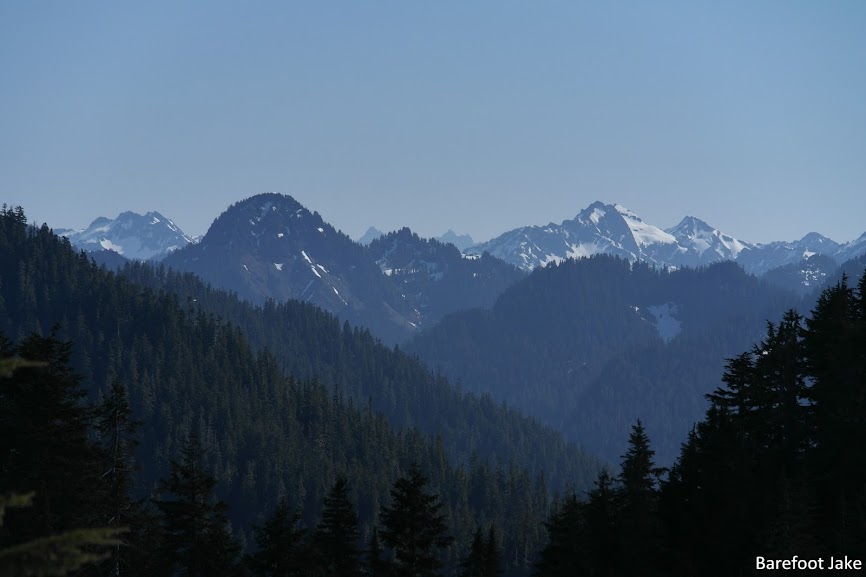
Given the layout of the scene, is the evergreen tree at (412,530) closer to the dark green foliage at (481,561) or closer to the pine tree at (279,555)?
the pine tree at (279,555)

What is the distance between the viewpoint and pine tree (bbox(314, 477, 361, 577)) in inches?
1890

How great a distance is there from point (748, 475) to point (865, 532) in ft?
37.5

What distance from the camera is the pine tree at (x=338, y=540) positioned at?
4800 cm

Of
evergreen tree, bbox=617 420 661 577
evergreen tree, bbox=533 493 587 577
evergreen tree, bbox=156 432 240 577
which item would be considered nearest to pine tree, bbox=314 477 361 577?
evergreen tree, bbox=156 432 240 577

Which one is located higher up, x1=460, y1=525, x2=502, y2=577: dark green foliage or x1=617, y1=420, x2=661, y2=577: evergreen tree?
x1=617, y1=420, x2=661, y2=577: evergreen tree

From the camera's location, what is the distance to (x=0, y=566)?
14719 mm

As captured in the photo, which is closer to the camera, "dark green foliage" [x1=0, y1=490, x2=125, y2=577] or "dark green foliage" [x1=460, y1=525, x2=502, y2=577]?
"dark green foliage" [x1=0, y1=490, x2=125, y2=577]

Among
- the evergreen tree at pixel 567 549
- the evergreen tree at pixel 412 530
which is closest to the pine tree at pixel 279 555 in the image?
the evergreen tree at pixel 412 530

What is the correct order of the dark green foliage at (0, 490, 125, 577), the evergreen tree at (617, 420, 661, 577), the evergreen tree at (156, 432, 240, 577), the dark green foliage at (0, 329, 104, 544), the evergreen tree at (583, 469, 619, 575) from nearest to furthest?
the dark green foliage at (0, 490, 125, 577)
the dark green foliage at (0, 329, 104, 544)
the evergreen tree at (156, 432, 240, 577)
the evergreen tree at (617, 420, 661, 577)
the evergreen tree at (583, 469, 619, 575)

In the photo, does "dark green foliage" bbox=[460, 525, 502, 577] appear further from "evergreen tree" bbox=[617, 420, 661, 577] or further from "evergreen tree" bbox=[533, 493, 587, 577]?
"evergreen tree" bbox=[617, 420, 661, 577]

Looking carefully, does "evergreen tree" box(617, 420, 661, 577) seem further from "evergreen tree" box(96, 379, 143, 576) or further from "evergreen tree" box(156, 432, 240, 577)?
"evergreen tree" box(96, 379, 143, 576)

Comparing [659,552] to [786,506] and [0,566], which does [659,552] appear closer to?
[786,506]

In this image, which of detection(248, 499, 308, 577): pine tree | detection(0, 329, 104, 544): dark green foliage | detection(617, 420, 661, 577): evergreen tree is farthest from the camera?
detection(617, 420, 661, 577): evergreen tree

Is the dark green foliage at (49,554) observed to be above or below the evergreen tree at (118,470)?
below
